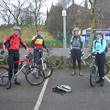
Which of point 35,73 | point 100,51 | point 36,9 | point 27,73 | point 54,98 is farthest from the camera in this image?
point 36,9

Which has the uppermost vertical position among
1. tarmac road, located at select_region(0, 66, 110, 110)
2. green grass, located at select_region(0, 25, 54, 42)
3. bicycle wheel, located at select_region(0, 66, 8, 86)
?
green grass, located at select_region(0, 25, 54, 42)

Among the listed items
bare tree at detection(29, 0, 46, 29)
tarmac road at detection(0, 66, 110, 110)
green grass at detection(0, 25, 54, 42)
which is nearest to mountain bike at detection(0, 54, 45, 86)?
tarmac road at detection(0, 66, 110, 110)

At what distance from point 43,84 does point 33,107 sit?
157 cm

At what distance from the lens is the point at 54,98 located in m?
3.73

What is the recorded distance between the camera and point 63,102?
350cm

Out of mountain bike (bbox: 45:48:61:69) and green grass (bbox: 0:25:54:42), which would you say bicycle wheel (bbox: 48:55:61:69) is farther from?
green grass (bbox: 0:25:54:42)

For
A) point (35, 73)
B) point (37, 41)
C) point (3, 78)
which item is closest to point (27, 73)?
point (35, 73)

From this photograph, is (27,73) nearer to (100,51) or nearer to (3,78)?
(3,78)

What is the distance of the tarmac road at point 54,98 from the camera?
3287mm

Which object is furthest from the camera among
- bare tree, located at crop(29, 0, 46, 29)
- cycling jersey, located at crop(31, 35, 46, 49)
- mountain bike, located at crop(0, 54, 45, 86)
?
bare tree, located at crop(29, 0, 46, 29)

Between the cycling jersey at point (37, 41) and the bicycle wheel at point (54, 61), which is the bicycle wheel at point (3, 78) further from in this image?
the bicycle wheel at point (54, 61)

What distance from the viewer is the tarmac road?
3.29m

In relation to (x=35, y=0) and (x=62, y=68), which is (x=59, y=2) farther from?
(x=62, y=68)

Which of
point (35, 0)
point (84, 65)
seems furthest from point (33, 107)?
point (35, 0)
